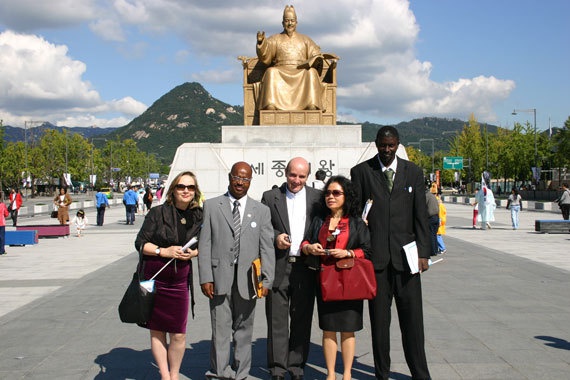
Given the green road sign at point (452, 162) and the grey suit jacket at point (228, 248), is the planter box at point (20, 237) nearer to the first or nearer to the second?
the grey suit jacket at point (228, 248)

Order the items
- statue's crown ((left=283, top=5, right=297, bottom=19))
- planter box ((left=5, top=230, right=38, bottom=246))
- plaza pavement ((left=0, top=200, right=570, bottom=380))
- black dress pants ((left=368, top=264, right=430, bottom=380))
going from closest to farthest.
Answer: black dress pants ((left=368, top=264, right=430, bottom=380)), plaza pavement ((left=0, top=200, right=570, bottom=380)), planter box ((left=5, top=230, right=38, bottom=246)), statue's crown ((left=283, top=5, right=297, bottom=19))

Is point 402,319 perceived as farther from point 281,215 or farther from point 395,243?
point 281,215

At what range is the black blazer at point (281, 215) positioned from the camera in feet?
15.6

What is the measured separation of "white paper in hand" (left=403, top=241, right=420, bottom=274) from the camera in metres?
4.52

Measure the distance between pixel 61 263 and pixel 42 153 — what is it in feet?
199

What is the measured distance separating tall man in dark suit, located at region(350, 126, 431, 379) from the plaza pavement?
354mm

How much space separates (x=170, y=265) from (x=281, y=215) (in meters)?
0.94

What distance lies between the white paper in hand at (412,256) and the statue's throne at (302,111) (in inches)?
452

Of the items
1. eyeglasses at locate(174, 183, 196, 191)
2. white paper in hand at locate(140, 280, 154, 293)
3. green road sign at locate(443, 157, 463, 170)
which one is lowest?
white paper in hand at locate(140, 280, 154, 293)

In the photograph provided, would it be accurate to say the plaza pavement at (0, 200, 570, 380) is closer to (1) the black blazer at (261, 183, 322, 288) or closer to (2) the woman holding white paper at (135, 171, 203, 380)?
(2) the woman holding white paper at (135, 171, 203, 380)

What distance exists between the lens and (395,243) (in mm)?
4578

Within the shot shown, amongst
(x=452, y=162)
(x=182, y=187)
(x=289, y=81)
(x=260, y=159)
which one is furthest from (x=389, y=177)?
(x=452, y=162)

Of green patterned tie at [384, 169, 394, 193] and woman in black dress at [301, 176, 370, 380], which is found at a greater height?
green patterned tie at [384, 169, 394, 193]

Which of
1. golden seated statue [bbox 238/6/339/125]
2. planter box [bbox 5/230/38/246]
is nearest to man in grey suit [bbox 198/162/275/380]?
golden seated statue [bbox 238/6/339/125]
